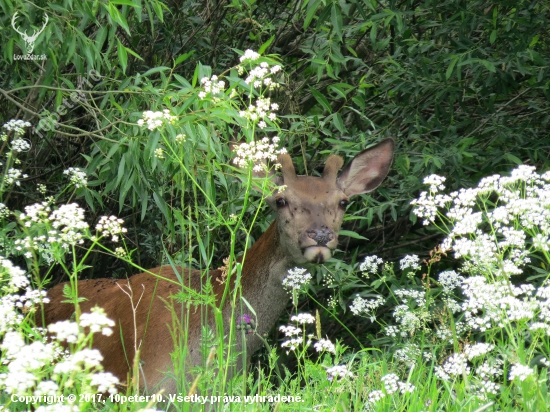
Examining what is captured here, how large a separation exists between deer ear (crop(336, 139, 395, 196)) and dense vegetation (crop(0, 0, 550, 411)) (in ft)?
0.99

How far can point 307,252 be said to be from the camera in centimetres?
563

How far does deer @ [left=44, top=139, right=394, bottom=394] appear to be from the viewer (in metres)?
5.46

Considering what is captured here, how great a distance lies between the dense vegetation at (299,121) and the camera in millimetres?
5117

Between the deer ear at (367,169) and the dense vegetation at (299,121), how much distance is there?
302 millimetres

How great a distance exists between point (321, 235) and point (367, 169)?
46.5 inches

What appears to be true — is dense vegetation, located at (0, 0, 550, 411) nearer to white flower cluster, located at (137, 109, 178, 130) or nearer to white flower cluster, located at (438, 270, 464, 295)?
white flower cluster, located at (438, 270, 464, 295)

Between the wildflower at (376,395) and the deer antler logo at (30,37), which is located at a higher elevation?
the deer antler logo at (30,37)

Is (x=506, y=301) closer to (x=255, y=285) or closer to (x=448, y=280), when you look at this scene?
(x=448, y=280)

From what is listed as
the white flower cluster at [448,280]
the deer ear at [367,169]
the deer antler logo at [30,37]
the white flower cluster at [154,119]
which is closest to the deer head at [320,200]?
the deer ear at [367,169]

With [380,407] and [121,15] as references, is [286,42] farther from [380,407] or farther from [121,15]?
[380,407]

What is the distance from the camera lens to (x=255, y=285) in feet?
18.9

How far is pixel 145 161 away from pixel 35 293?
1.89 m

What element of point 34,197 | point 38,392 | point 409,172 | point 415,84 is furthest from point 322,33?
point 38,392

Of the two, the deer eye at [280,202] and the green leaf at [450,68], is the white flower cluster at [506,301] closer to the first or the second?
the deer eye at [280,202]
